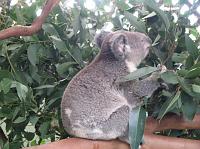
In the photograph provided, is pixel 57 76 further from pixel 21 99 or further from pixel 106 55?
pixel 21 99

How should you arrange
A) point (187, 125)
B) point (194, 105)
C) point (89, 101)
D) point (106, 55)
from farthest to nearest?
point (106, 55) → point (89, 101) → point (187, 125) → point (194, 105)

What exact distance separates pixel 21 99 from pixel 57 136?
0.51 m

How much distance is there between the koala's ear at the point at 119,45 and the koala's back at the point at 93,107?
0.14 metres

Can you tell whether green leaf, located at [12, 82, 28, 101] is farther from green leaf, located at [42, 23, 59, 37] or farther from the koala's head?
the koala's head

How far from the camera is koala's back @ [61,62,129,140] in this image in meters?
1.82

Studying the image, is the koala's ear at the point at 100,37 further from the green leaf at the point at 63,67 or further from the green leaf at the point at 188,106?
the green leaf at the point at 188,106

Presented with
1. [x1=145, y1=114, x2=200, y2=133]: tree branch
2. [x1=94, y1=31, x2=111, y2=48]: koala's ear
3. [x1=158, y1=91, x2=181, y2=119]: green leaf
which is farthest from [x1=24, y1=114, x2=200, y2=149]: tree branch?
[x1=94, y1=31, x2=111, y2=48]: koala's ear

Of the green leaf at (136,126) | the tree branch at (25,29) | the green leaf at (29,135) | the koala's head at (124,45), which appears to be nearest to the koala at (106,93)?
the koala's head at (124,45)

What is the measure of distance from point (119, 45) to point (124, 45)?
0.22 ft

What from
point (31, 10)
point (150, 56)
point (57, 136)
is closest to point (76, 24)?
point (31, 10)

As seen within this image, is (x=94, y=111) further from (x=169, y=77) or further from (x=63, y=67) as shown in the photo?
(x=169, y=77)

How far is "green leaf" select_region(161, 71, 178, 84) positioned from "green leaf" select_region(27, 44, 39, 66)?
2.24ft

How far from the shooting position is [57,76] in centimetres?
213

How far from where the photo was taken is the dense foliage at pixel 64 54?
1710mm
